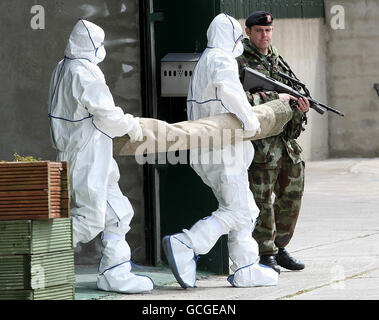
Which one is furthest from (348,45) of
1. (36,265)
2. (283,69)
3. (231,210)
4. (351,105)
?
(36,265)

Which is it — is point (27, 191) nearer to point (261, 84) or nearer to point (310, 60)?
point (261, 84)

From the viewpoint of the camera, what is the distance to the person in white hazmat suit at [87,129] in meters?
7.21

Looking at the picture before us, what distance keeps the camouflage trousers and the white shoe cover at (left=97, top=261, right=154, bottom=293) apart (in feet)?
3.90

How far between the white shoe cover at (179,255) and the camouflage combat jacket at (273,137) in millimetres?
1058

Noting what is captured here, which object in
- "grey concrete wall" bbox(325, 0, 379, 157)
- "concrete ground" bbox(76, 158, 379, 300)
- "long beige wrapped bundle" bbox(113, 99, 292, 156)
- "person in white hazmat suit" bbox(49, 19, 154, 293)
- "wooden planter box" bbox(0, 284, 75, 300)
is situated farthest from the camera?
"grey concrete wall" bbox(325, 0, 379, 157)

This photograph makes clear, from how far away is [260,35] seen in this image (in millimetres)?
8492

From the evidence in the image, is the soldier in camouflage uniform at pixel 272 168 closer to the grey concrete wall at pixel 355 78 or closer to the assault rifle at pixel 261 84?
the assault rifle at pixel 261 84

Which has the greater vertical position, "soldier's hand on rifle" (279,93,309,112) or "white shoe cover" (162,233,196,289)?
"soldier's hand on rifle" (279,93,309,112)

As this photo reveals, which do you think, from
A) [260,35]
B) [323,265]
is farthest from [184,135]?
[323,265]

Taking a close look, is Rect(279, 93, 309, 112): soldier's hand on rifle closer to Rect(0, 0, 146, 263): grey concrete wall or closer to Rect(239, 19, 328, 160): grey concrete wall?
Rect(0, 0, 146, 263): grey concrete wall

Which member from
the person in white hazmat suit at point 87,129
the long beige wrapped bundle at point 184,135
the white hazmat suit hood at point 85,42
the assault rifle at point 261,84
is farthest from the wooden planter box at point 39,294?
the assault rifle at point 261,84

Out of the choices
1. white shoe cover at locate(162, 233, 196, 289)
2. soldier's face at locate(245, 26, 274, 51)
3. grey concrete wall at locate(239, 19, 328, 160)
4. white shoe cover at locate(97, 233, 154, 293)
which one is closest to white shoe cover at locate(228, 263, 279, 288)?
white shoe cover at locate(162, 233, 196, 289)

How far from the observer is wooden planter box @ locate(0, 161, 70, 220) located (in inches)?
252

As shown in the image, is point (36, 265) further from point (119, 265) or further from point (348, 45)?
point (348, 45)
